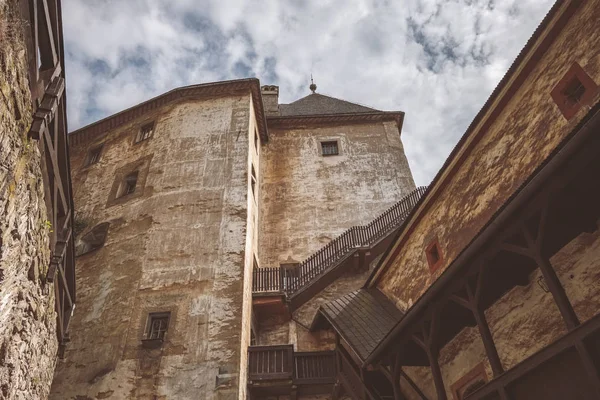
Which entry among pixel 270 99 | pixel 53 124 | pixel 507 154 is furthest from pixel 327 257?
pixel 270 99

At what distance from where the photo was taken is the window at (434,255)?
1106cm

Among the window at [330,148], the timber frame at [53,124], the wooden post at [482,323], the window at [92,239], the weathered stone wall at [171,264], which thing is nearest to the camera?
the timber frame at [53,124]

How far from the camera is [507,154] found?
9492 millimetres

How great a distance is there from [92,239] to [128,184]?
9.74 feet

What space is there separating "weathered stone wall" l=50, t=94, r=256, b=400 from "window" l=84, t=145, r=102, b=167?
26.4 inches

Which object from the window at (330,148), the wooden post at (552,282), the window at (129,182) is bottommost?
the wooden post at (552,282)

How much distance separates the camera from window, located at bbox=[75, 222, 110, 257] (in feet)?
54.6

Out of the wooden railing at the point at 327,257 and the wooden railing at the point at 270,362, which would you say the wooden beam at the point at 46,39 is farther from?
the wooden railing at the point at 327,257

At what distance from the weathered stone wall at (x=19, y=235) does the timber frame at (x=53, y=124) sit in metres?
0.23

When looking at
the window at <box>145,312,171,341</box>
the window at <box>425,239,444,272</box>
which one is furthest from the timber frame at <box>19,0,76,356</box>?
the window at <box>425,239,444,272</box>

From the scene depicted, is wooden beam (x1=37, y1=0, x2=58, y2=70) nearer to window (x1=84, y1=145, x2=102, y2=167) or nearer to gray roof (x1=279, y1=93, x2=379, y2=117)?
A: window (x1=84, y1=145, x2=102, y2=167)

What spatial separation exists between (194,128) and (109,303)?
28.1 feet

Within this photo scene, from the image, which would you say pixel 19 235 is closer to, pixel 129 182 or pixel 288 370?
pixel 288 370

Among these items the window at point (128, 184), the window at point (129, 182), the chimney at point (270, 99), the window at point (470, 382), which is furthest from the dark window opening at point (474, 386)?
the chimney at point (270, 99)
